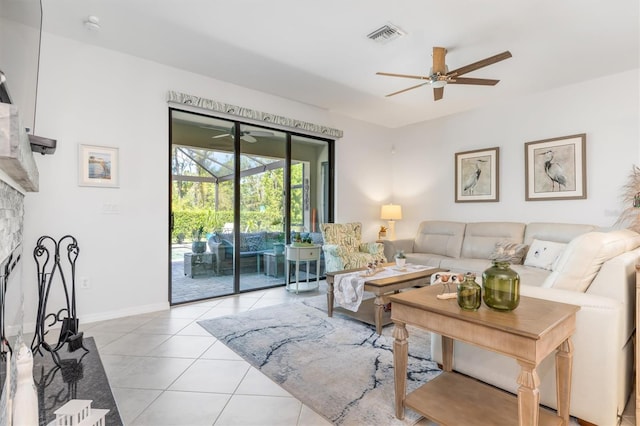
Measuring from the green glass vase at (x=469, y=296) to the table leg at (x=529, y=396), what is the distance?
275mm

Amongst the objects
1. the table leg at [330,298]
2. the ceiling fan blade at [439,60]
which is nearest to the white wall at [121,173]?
the table leg at [330,298]

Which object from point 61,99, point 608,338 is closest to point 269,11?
point 61,99

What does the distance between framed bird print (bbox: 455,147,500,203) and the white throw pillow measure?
115 centimetres

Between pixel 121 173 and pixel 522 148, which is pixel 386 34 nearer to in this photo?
pixel 522 148

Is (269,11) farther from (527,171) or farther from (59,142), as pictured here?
(527,171)

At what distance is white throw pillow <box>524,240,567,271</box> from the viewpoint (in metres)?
3.59

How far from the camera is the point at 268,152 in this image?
4684 millimetres

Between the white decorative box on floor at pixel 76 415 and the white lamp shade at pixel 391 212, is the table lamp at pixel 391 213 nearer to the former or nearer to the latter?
the white lamp shade at pixel 391 212

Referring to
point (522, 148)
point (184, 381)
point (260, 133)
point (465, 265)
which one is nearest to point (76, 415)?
point (184, 381)

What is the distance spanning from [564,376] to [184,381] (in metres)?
2.10

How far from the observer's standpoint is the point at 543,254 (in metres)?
3.68

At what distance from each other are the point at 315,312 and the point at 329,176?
2580 mm

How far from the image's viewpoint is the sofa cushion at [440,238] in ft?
15.6

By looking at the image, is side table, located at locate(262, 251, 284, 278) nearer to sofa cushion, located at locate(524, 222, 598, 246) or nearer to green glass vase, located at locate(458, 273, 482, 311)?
sofa cushion, located at locate(524, 222, 598, 246)
